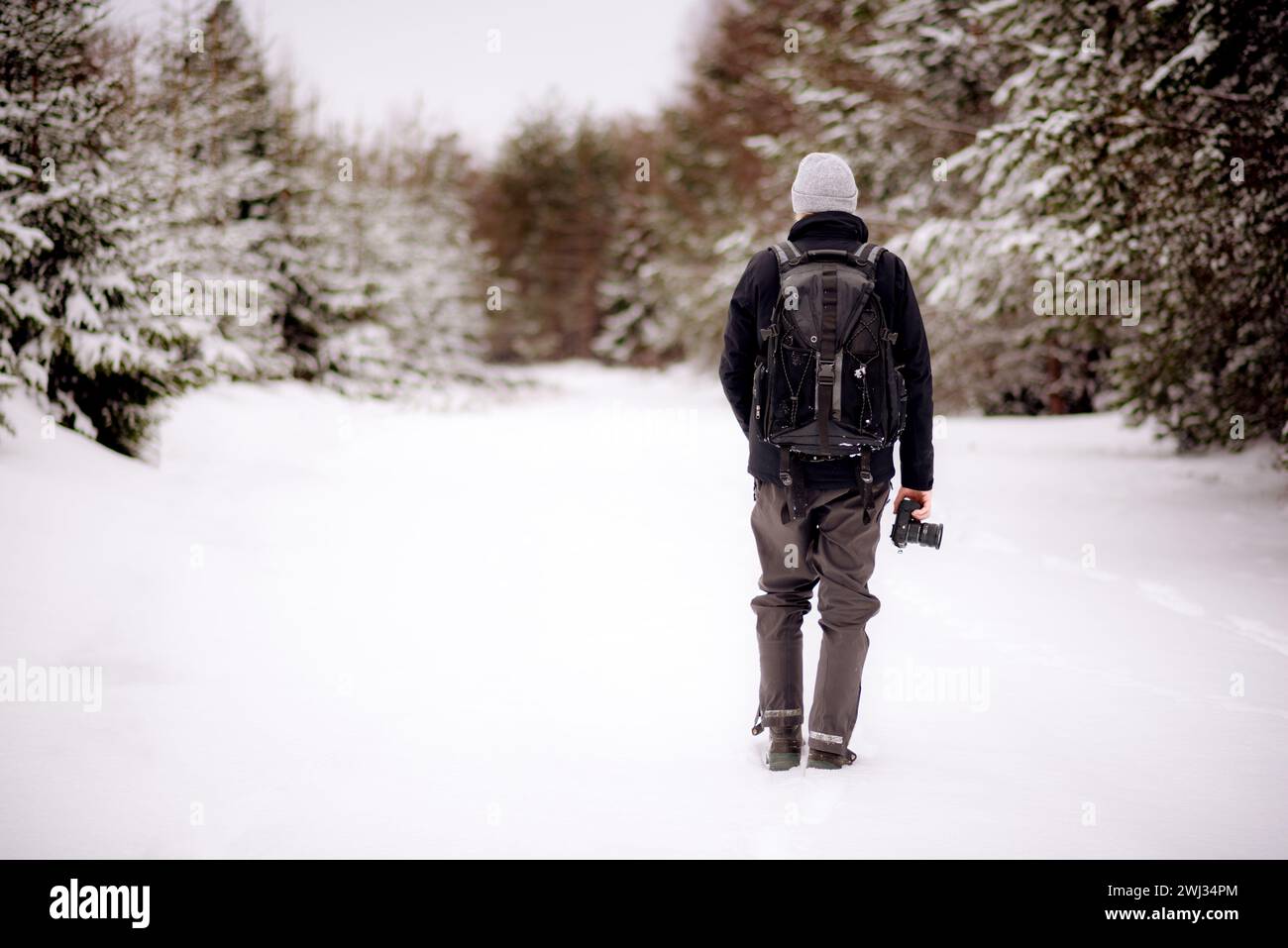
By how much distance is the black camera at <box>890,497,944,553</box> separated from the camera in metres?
3.45

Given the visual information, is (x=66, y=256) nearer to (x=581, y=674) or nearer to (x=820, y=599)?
(x=581, y=674)

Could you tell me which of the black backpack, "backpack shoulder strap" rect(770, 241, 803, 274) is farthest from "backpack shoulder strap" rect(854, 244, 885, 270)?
"backpack shoulder strap" rect(770, 241, 803, 274)

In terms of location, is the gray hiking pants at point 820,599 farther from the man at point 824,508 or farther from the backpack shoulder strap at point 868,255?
the backpack shoulder strap at point 868,255

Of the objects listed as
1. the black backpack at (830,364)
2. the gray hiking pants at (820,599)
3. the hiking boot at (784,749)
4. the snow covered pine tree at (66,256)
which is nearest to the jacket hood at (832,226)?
the black backpack at (830,364)

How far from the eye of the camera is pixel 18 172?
7277 mm

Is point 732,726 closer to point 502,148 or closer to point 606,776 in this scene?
point 606,776

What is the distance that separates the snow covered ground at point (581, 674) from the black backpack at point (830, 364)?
1.24 metres

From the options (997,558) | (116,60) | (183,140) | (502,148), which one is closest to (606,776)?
(997,558)

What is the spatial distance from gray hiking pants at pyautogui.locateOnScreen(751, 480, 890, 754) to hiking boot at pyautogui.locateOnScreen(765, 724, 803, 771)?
0.12 ft

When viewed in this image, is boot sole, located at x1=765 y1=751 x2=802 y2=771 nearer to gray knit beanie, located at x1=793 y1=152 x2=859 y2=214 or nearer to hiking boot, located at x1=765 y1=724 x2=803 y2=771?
hiking boot, located at x1=765 y1=724 x2=803 y2=771

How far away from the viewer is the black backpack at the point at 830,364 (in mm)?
3236

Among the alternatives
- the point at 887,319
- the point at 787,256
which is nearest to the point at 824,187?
the point at 787,256

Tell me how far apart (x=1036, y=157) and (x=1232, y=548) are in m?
3.47

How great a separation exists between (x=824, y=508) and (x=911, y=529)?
0.33m
